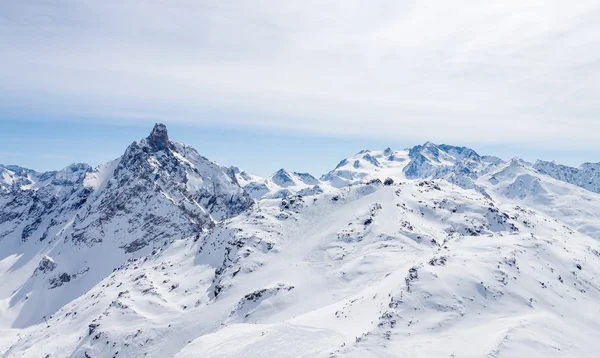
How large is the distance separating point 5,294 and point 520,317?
620 feet

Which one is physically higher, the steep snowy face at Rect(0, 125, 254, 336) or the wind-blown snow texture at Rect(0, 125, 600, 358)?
the wind-blown snow texture at Rect(0, 125, 600, 358)

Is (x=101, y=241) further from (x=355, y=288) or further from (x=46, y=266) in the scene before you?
(x=355, y=288)

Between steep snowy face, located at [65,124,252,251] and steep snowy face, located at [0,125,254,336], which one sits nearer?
steep snowy face, located at [0,125,254,336]

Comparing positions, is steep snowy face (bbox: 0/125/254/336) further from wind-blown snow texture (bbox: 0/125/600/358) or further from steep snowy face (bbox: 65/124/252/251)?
wind-blown snow texture (bbox: 0/125/600/358)

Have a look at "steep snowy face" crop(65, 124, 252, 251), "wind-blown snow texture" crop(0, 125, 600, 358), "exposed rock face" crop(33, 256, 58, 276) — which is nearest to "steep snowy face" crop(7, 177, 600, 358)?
"wind-blown snow texture" crop(0, 125, 600, 358)

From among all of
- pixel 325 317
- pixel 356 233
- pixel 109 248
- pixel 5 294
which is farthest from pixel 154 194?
pixel 325 317

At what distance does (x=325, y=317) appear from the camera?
43.4 metres

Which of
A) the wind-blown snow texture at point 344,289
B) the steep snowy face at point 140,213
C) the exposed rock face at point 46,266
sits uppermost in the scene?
the wind-blown snow texture at point 344,289

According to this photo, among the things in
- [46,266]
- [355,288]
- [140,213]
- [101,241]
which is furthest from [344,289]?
[46,266]

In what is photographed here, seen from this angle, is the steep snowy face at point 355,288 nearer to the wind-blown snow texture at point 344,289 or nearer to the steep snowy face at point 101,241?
the wind-blown snow texture at point 344,289

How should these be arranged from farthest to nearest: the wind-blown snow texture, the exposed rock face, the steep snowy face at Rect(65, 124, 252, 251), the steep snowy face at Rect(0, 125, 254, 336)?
1. the steep snowy face at Rect(65, 124, 252, 251)
2. the exposed rock face
3. the steep snowy face at Rect(0, 125, 254, 336)
4. the wind-blown snow texture

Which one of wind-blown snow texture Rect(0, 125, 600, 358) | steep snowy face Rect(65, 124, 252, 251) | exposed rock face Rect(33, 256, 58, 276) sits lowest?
exposed rock face Rect(33, 256, 58, 276)

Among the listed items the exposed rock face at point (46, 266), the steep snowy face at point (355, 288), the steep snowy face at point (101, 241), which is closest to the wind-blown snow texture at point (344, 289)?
the steep snowy face at point (355, 288)

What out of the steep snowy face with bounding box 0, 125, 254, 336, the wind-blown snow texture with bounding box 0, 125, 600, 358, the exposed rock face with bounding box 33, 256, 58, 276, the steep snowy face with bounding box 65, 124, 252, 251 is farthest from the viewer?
the steep snowy face with bounding box 65, 124, 252, 251
